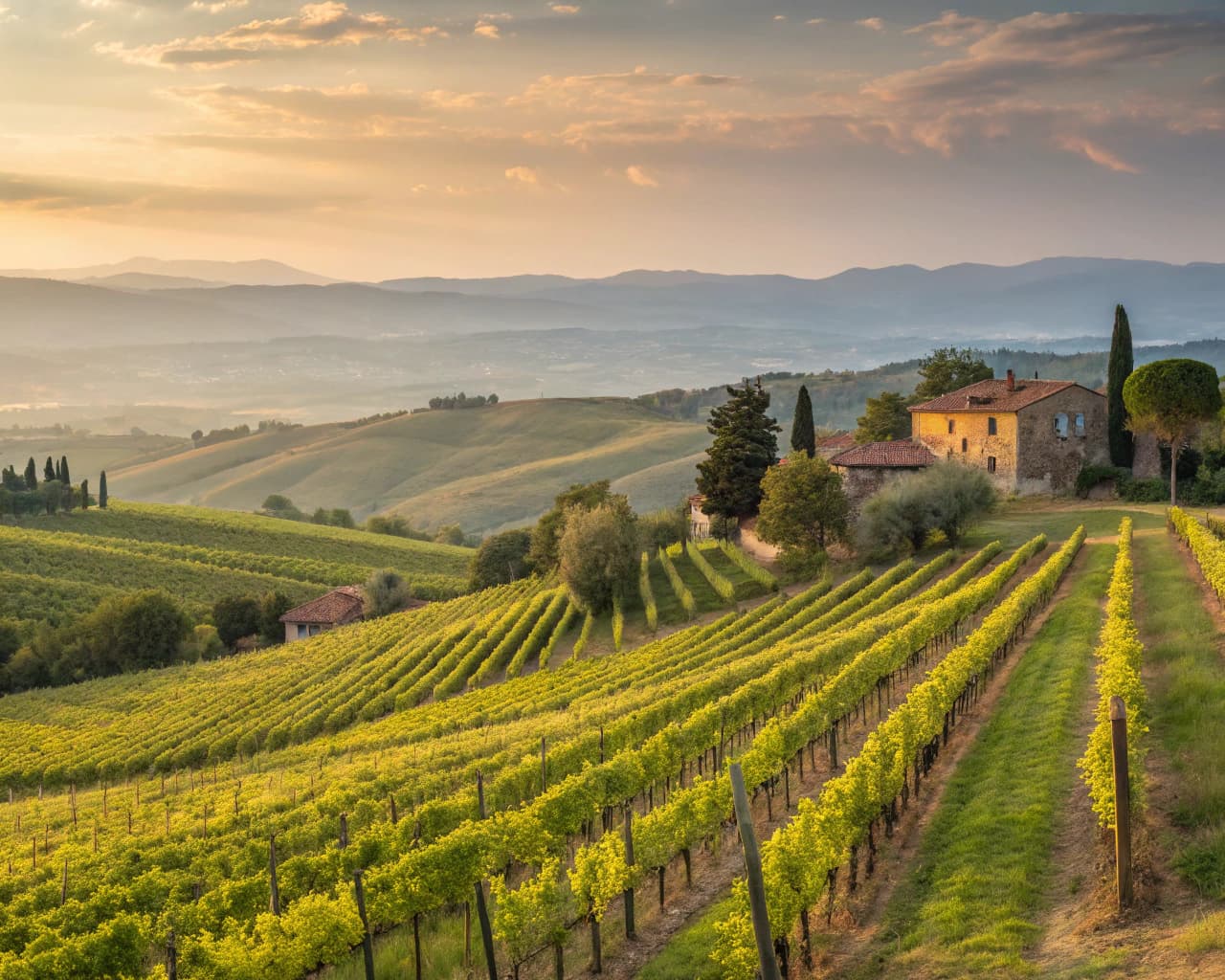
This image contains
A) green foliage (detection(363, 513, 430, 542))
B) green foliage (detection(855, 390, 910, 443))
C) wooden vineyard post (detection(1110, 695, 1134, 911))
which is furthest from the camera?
green foliage (detection(363, 513, 430, 542))

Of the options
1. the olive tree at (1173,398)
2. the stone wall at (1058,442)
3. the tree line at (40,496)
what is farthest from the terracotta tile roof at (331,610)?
the olive tree at (1173,398)

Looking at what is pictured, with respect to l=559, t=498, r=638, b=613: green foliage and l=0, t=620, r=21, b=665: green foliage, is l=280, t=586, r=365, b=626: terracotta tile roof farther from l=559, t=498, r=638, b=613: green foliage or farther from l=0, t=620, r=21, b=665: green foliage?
l=559, t=498, r=638, b=613: green foliage

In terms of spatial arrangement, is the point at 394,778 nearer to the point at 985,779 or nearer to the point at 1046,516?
the point at 985,779

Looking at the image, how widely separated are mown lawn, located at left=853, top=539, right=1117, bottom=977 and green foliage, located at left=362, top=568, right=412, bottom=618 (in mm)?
59681

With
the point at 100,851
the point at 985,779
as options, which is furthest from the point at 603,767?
the point at 100,851

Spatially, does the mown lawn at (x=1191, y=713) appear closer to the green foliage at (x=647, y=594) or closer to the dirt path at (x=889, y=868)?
the dirt path at (x=889, y=868)

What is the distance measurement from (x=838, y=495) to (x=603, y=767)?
36.9 meters

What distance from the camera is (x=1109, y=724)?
47.7ft

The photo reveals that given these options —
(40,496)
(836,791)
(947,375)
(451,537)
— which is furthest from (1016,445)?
(40,496)

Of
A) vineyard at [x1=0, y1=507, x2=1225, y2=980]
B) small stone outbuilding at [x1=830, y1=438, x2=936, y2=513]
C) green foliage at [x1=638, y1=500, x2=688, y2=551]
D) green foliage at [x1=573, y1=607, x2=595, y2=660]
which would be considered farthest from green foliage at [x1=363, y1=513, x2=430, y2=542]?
green foliage at [x1=573, y1=607, x2=595, y2=660]

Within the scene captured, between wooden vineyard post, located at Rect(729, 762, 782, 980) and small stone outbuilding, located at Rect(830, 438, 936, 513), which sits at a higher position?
small stone outbuilding, located at Rect(830, 438, 936, 513)

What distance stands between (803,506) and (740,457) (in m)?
8.88

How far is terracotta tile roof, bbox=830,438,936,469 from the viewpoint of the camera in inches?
2370

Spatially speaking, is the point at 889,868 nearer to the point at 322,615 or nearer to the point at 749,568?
the point at 749,568
